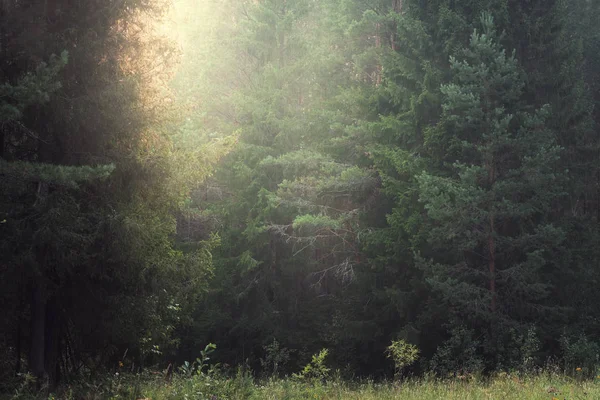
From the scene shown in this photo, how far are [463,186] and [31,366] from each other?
10486 millimetres

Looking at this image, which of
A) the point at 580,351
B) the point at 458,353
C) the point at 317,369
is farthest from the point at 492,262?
the point at 317,369

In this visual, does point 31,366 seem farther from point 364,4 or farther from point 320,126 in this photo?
point 364,4

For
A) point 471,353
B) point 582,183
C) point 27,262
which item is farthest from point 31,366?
point 582,183

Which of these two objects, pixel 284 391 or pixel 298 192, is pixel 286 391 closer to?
pixel 284 391

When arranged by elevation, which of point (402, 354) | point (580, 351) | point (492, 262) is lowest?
point (580, 351)

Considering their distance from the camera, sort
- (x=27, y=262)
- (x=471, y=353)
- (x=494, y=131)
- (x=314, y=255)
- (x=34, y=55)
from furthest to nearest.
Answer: (x=314, y=255)
(x=494, y=131)
(x=471, y=353)
(x=34, y=55)
(x=27, y=262)

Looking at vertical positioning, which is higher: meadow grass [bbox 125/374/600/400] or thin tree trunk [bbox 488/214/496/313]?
thin tree trunk [bbox 488/214/496/313]

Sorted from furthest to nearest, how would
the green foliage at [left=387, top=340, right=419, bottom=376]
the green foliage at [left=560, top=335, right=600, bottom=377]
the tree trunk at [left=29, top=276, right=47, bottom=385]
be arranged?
the green foliage at [left=560, top=335, right=600, bottom=377], the green foliage at [left=387, top=340, right=419, bottom=376], the tree trunk at [left=29, top=276, right=47, bottom=385]

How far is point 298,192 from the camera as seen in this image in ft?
64.5

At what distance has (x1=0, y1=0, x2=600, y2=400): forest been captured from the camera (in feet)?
28.9

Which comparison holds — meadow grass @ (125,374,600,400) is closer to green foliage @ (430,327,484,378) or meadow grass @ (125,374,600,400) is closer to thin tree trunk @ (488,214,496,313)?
green foliage @ (430,327,484,378)

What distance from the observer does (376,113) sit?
1903cm

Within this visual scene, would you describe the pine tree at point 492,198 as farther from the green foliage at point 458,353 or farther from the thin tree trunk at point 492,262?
the green foliage at point 458,353

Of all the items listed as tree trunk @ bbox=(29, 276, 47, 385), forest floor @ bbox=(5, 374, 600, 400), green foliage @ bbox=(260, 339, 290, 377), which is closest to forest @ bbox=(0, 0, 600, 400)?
tree trunk @ bbox=(29, 276, 47, 385)
